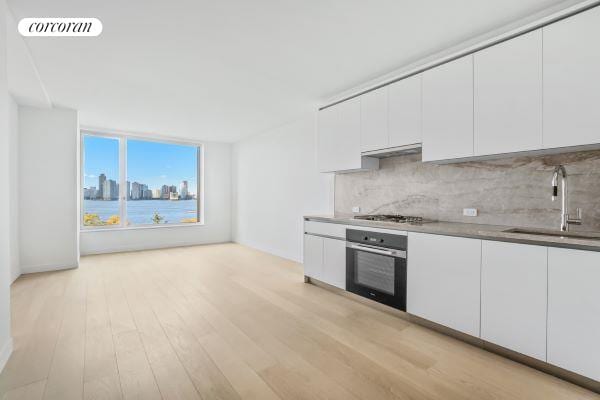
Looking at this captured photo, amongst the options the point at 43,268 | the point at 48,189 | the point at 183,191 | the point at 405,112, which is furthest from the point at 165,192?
the point at 405,112

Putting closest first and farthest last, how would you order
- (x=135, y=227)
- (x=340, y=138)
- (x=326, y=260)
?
(x=326, y=260), (x=340, y=138), (x=135, y=227)

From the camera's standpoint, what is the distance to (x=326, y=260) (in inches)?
139

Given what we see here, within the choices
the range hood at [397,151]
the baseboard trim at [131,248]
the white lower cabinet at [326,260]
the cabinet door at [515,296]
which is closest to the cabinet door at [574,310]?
the cabinet door at [515,296]

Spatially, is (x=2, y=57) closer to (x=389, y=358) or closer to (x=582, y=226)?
(x=389, y=358)

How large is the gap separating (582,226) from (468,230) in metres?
0.78

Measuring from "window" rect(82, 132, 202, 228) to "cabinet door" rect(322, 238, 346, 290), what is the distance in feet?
14.6

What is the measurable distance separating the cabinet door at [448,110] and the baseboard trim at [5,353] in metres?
3.61

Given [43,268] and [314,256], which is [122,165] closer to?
[43,268]

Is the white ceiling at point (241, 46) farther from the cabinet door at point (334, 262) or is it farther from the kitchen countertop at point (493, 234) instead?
the cabinet door at point (334, 262)

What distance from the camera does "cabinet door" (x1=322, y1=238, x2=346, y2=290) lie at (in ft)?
10.9

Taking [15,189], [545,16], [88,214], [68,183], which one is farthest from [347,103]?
[88,214]

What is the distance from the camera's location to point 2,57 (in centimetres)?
196

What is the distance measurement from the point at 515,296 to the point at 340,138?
2.41 metres

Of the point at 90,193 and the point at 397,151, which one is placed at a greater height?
the point at 397,151
